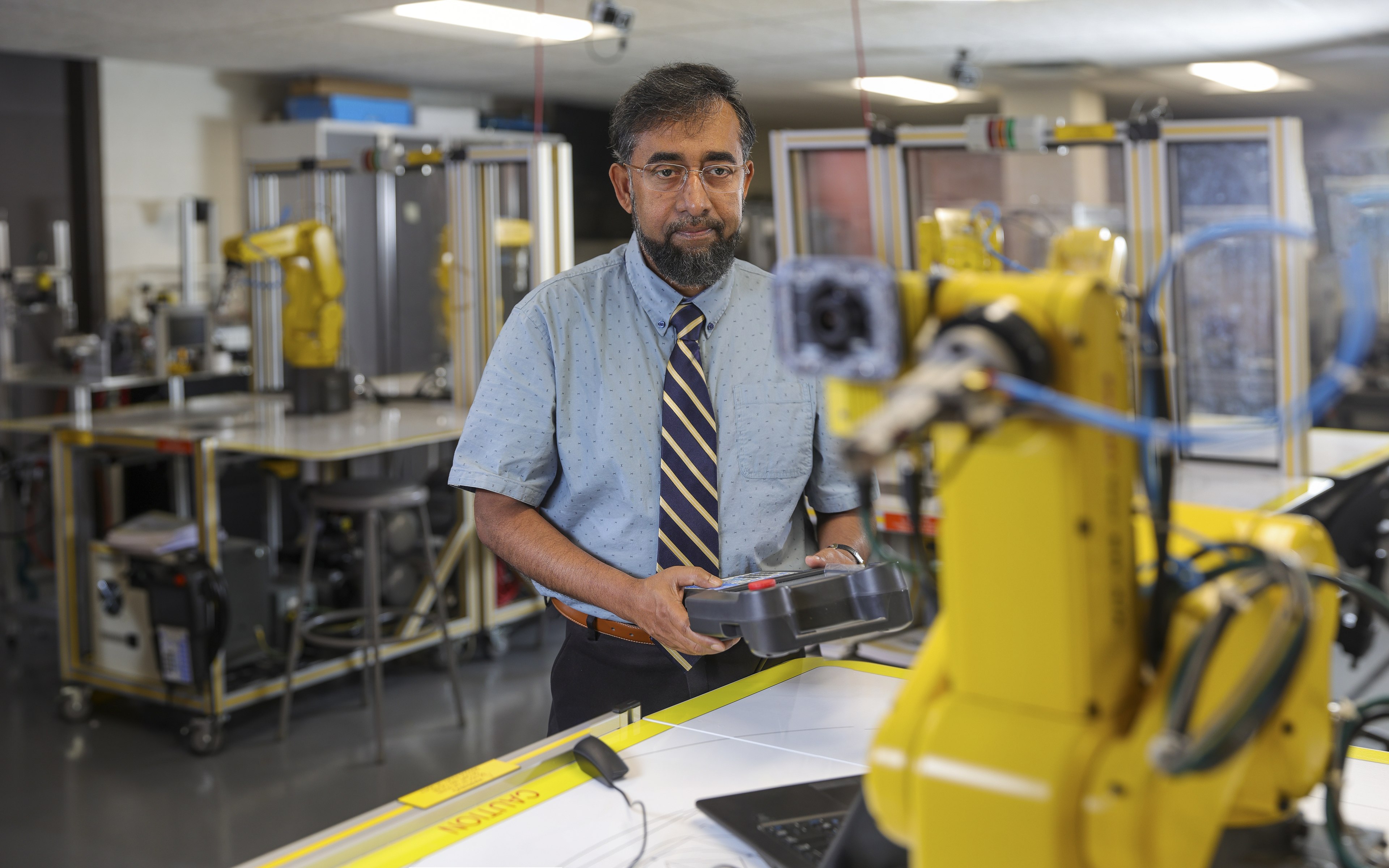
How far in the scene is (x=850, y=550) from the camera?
5.44 ft

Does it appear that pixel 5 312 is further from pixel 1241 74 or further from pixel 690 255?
pixel 1241 74

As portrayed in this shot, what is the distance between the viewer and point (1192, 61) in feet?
23.3

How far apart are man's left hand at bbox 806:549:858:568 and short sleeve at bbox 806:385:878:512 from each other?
119 mm

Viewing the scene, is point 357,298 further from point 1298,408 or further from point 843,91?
point 1298,408

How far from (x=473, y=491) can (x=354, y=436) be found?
236 centimetres

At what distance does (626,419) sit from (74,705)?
2.92 meters

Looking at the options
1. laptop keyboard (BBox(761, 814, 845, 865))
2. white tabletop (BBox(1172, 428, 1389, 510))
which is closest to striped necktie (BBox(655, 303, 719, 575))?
laptop keyboard (BBox(761, 814, 845, 865))

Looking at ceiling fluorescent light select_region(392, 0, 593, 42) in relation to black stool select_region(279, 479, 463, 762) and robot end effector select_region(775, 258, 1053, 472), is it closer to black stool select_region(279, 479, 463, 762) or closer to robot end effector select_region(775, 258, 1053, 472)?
black stool select_region(279, 479, 463, 762)

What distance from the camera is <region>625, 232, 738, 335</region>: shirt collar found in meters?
1.69

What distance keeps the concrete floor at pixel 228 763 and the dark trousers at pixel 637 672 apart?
1.56 m

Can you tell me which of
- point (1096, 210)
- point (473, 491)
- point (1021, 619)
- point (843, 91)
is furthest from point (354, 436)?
point (843, 91)

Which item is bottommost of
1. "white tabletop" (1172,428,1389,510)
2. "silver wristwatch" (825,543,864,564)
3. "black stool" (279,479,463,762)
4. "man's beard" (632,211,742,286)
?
"black stool" (279,479,463,762)

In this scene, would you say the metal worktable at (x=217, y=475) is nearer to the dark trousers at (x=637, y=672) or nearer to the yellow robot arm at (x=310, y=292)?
the yellow robot arm at (x=310, y=292)

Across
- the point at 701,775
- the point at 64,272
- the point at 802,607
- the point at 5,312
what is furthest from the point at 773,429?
the point at 64,272
